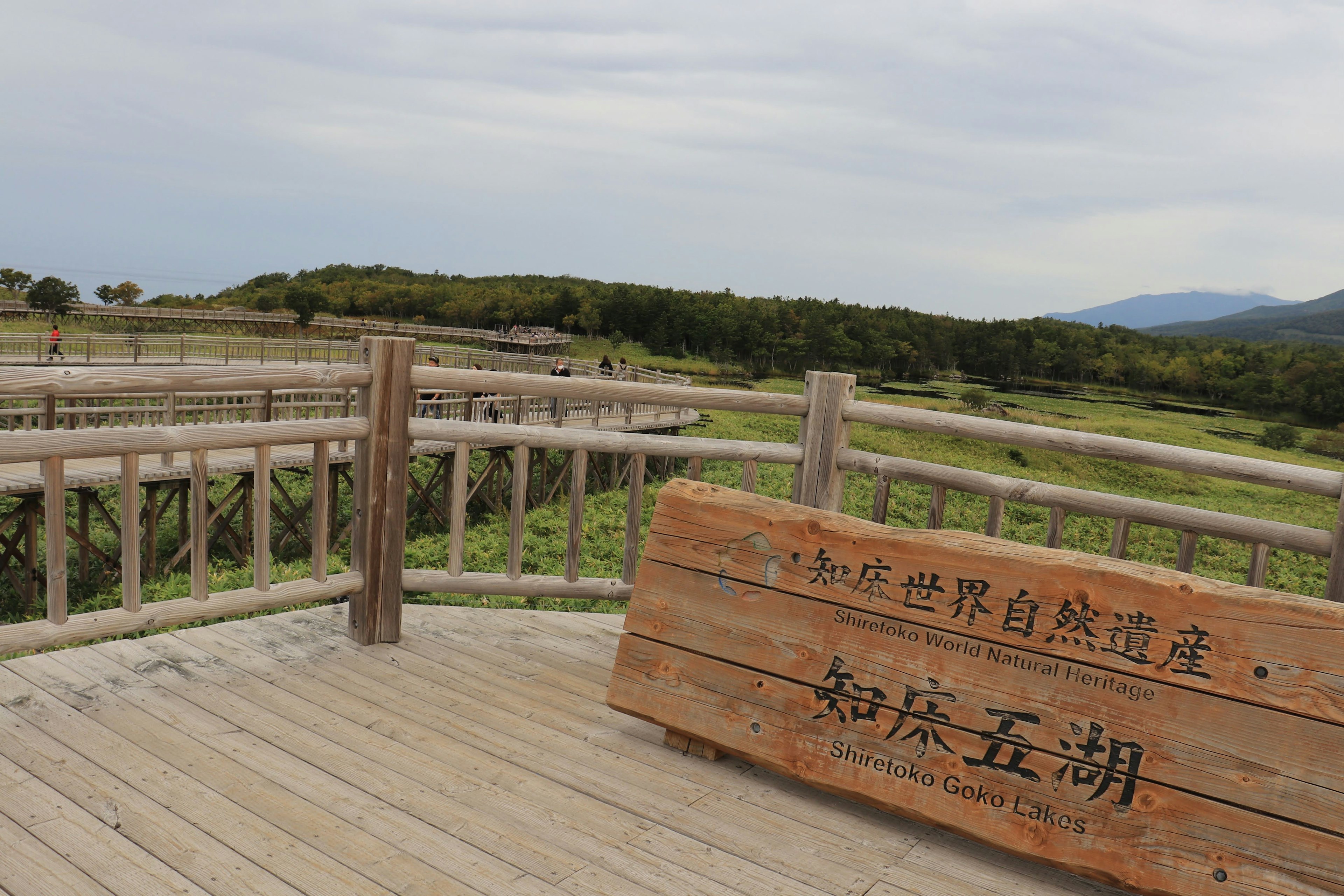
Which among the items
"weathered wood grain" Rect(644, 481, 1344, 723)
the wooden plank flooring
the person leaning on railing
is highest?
"weathered wood grain" Rect(644, 481, 1344, 723)

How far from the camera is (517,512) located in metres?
4.01

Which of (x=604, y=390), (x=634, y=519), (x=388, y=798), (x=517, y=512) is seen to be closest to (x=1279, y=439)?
(x=634, y=519)

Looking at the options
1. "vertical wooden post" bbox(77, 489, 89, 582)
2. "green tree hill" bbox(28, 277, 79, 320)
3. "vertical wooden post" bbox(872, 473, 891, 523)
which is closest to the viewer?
"vertical wooden post" bbox(872, 473, 891, 523)

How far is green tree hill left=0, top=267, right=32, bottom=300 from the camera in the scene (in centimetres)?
5750

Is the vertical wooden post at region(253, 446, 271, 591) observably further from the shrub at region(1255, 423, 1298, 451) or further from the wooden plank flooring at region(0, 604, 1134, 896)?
the shrub at region(1255, 423, 1298, 451)

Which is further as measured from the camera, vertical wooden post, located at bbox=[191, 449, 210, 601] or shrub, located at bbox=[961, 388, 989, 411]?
shrub, located at bbox=[961, 388, 989, 411]

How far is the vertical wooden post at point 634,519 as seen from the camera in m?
3.95

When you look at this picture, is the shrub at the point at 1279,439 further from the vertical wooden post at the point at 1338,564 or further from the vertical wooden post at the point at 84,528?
the vertical wooden post at the point at 1338,564

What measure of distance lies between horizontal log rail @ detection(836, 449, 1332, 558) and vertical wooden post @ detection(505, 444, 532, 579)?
1516 mm

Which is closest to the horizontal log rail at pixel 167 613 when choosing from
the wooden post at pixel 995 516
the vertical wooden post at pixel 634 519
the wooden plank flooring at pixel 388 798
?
the wooden plank flooring at pixel 388 798

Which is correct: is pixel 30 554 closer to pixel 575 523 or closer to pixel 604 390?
pixel 575 523

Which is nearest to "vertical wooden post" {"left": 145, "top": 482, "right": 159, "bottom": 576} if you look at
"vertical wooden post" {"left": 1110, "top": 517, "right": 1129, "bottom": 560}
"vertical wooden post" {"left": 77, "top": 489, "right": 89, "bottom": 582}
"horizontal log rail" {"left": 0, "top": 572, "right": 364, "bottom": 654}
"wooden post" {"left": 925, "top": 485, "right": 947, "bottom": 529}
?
"vertical wooden post" {"left": 77, "top": 489, "right": 89, "bottom": 582}

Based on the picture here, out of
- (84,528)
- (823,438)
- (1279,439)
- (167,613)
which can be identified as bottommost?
(84,528)

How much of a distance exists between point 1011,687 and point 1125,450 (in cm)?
119
